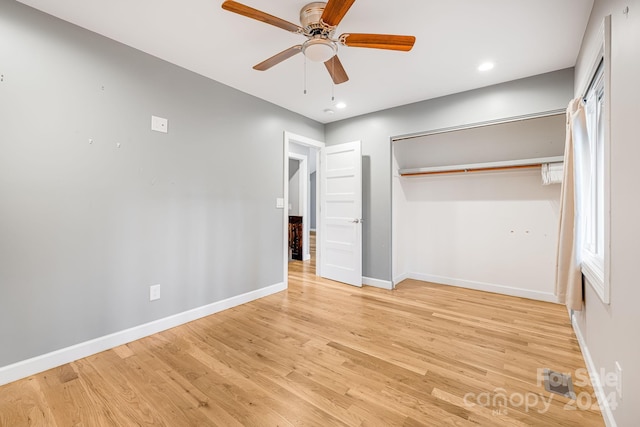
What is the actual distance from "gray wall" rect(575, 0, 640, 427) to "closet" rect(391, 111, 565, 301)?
1.84m

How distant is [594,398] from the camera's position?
1.66 m

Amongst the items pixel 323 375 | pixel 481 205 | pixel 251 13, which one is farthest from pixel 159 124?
pixel 481 205

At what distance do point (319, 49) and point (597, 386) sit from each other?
277 centimetres

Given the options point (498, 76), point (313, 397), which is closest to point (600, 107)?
point (498, 76)

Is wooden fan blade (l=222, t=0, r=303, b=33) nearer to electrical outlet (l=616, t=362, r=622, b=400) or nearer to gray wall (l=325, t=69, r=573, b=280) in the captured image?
gray wall (l=325, t=69, r=573, b=280)

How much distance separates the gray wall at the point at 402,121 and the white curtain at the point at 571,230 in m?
0.77

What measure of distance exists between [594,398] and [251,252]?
3.15 m

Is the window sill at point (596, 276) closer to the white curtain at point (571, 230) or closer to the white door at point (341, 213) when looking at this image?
the white curtain at point (571, 230)

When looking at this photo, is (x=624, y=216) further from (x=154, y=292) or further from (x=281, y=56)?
(x=154, y=292)

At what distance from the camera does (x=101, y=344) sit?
7.30 feet

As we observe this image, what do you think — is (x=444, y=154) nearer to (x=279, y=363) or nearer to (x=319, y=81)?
(x=319, y=81)

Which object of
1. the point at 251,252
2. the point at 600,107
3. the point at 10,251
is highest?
the point at 600,107

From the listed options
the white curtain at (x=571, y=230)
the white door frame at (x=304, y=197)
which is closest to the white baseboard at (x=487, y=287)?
the white curtain at (x=571, y=230)

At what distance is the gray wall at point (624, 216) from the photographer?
1.12 metres
